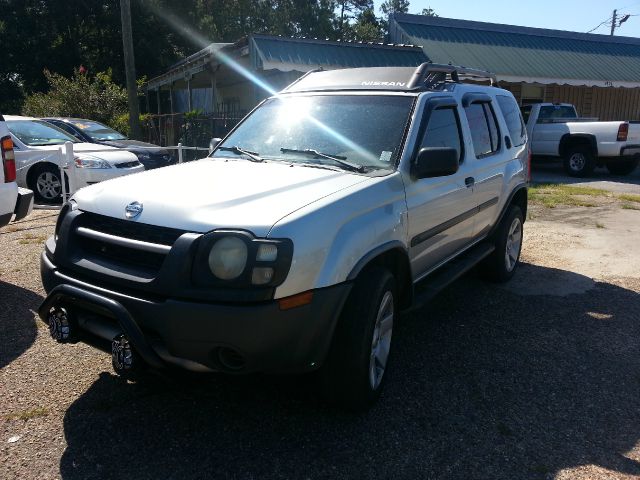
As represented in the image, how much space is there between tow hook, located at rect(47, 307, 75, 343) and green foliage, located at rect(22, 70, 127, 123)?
66.4ft

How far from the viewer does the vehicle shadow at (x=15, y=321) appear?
400cm

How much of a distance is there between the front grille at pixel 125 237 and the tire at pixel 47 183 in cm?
743

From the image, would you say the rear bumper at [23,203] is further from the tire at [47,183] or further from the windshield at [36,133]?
the windshield at [36,133]

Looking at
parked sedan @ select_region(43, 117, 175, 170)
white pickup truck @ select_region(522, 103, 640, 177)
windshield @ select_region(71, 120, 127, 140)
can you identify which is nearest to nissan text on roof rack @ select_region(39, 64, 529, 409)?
parked sedan @ select_region(43, 117, 175, 170)

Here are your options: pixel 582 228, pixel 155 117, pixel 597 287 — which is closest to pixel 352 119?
pixel 597 287

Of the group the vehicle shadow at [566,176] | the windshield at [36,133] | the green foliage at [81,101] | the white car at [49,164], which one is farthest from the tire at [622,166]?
the green foliage at [81,101]

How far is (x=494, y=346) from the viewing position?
4.28 metres

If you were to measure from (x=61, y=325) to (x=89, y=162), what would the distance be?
759cm

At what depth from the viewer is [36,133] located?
34.5 feet

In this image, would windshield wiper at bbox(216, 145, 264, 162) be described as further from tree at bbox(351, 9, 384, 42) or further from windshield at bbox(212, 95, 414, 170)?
tree at bbox(351, 9, 384, 42)

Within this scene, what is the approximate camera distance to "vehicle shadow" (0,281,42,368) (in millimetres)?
3998

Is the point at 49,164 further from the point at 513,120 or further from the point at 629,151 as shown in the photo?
the point at 629,151

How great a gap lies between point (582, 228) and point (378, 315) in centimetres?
664

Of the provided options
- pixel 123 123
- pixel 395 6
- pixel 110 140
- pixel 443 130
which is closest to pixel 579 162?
pixel 110 140
